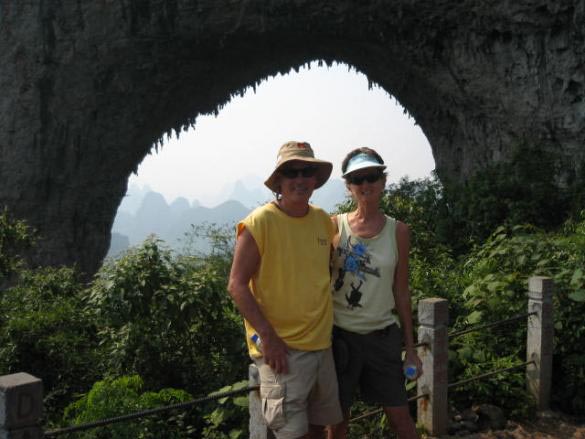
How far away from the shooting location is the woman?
2.99 m

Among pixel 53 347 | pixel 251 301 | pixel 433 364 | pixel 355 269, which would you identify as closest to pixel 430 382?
pixel 433 364

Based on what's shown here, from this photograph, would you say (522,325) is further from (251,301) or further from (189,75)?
(189,75)

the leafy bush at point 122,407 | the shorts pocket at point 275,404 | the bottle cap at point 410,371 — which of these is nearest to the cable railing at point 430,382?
the leafy bush at point 122,407

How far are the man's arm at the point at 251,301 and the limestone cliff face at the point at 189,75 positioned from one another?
1310cm

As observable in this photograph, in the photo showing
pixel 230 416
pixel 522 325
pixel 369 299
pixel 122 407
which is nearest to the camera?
pixel 369 299

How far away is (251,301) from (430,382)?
2.50m

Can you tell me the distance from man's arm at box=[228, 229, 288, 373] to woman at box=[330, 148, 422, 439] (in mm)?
515

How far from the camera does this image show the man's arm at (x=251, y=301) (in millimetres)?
2529

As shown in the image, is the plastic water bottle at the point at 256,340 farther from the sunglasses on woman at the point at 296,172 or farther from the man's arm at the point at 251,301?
the sunglasses on woman at the point at 296,172

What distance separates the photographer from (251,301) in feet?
8.30

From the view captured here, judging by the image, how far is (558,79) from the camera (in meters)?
13.9

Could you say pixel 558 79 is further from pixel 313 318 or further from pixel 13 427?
pixel 13 427

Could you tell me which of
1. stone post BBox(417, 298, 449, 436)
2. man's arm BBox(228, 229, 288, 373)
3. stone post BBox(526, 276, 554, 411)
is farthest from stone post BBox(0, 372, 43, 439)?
stone post BBox(526, 276, 554, 411)

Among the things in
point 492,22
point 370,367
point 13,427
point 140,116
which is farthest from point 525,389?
point 140,116
